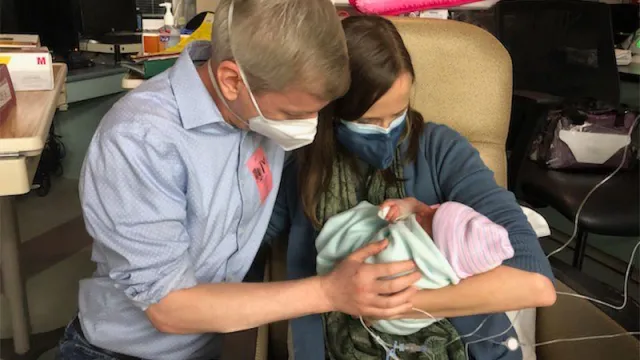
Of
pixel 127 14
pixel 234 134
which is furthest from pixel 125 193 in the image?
pixel 127 14

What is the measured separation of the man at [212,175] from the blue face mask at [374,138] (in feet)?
0.43

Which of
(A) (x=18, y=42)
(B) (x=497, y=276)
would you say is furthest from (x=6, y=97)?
(B) (x=497, y=276)

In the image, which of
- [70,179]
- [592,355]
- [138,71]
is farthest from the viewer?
[70,179]

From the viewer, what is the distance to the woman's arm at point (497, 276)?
109 centimetres

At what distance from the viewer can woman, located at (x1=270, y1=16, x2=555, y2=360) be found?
1.11 metres

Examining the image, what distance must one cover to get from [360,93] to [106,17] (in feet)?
7.70

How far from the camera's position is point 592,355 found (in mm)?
1232

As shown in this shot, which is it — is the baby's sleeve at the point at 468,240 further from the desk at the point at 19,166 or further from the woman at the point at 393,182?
the desk at the point at 19,166

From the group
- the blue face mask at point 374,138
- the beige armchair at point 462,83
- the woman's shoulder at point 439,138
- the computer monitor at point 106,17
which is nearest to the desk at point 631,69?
the beige armchair at point 462,83

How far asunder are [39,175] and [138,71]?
70.2 inches

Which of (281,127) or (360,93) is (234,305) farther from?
(360,93)

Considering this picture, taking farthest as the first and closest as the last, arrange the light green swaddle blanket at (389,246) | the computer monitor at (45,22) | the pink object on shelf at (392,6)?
the computer monitor at (45,22), the pink object on shelf at (392,6), the light green swaddle blanket at (389,246)

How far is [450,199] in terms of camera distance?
123cm

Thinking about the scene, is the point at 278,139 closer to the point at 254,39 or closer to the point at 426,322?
the point at 254,39
